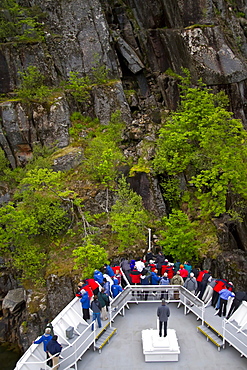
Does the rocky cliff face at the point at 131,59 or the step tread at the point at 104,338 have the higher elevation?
the rocky cliff face at the point at 131,59

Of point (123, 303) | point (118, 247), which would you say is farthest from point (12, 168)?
point (123, 303)

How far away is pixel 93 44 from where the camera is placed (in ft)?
113

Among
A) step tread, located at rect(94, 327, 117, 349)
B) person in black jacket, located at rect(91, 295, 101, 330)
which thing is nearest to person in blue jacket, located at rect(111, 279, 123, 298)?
step tread, located at rect(94, 327, 117, 349)

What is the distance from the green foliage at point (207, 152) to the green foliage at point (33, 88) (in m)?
13.2

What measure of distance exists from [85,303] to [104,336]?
55.0 inches

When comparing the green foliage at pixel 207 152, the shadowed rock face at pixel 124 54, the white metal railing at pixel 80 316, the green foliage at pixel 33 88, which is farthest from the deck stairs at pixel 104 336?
the green foliage at pixel 33 88

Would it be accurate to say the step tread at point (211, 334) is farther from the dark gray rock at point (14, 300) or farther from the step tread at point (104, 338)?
the dark gray rock at point (14, 300)

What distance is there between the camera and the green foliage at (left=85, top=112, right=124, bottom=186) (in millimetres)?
23587

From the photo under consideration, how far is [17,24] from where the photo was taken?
107 ft

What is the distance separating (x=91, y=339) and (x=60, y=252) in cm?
1102

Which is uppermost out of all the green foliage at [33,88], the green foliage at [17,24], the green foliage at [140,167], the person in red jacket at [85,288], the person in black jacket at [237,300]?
the green foliage at [17,24]

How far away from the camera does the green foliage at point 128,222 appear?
19172 millimetres

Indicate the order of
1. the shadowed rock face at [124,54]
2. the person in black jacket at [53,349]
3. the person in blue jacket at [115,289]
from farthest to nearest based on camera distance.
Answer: the shadowed rock face at [124,54], the person in blue jacket at [115,289], the person in black jacket at [53,349]

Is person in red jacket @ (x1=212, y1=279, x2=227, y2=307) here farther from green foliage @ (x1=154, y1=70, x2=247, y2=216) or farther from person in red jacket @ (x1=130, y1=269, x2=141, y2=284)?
green foliage @ (x1=154, y1=70, x2=247, y2=216)
